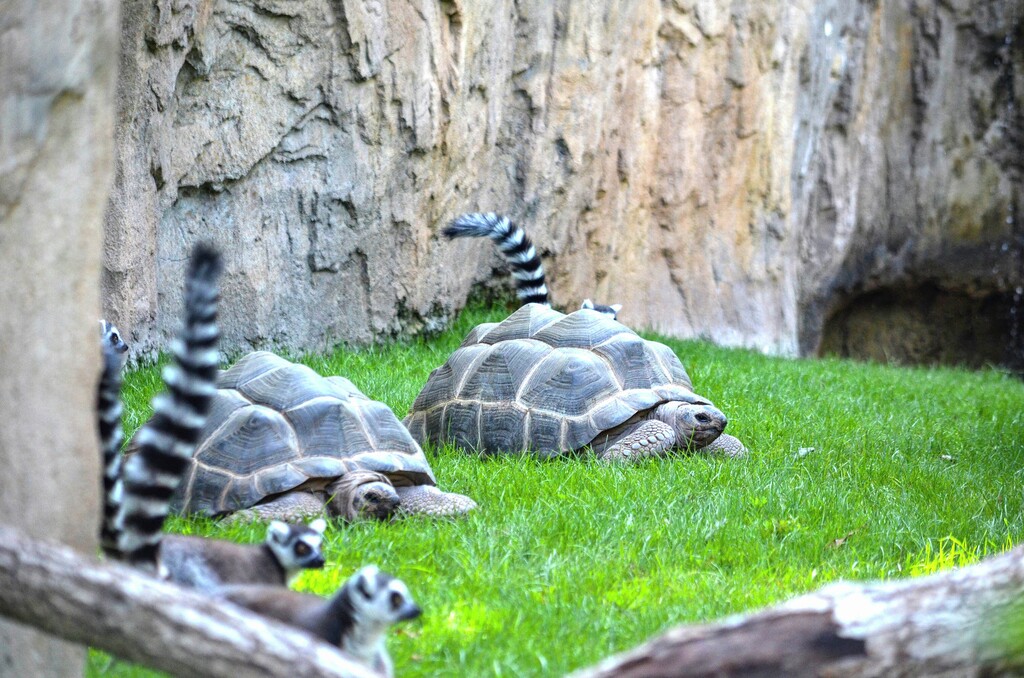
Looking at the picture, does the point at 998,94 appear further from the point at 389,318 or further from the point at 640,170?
the point at 389,318

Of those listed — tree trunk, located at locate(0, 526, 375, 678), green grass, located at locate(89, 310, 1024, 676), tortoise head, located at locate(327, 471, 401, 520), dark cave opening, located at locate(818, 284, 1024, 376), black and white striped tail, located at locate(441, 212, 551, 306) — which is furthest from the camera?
dark cave opening, located at locate(818, 284, 1024, 376)

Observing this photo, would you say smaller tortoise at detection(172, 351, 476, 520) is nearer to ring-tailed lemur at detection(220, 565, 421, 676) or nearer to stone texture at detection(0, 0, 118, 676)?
ring-tailed lemur at detection(220, 565, 421, 676)

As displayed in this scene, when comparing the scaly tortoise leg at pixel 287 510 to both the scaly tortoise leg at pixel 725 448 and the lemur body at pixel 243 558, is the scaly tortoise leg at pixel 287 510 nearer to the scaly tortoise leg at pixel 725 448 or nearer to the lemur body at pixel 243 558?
the lemur body at pixel 243 558

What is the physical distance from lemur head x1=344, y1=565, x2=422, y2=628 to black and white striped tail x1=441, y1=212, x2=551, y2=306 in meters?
6.08

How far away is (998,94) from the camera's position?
651 inches

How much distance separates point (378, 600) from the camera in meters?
2.80

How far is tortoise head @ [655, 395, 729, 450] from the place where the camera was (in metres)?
6.11

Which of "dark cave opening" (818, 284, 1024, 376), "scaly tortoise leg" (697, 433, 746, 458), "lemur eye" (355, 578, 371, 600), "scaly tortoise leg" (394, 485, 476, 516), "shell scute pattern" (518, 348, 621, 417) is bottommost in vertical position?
"dark cave opening" (818, 284, 1024, 376)

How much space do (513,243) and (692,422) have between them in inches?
126

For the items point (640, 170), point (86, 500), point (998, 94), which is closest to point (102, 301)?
point (86, 500)

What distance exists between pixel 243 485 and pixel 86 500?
173 cm

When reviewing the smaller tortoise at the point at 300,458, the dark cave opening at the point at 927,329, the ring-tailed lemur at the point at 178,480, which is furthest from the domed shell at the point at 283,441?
the dark cave opening at the point at 927,329

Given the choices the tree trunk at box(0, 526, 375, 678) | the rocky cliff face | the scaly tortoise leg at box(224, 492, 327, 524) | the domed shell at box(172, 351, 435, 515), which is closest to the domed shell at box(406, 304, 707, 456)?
the domed shell at box(172, 351, 435, 515)

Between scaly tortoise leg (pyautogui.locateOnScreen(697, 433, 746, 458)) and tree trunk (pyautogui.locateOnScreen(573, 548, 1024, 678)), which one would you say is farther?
scaly tortoise leg (pyautogui.locateOnScreen(697, 433, 746, 458))
